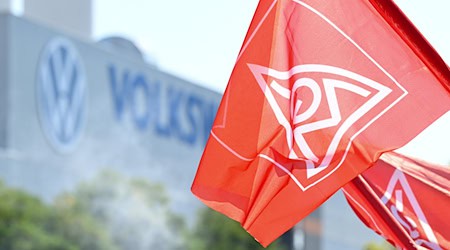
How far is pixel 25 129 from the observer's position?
A: 4075cm

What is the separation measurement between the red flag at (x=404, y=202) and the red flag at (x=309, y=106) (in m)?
0.88

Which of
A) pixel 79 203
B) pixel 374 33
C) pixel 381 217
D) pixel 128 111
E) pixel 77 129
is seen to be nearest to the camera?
pixel 374 33

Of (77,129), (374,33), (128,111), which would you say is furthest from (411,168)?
(128,111)

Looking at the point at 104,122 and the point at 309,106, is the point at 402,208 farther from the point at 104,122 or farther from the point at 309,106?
the point at 104,122

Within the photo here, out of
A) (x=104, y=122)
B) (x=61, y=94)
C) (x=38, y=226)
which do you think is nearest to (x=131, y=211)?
(x=104, y=122)

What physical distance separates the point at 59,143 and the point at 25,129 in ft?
5.20

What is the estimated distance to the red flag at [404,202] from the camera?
7.12 metres

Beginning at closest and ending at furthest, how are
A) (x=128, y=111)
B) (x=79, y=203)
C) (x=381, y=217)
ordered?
(x=381, y=217) → (x=79, y=203) → (x=128, y=111)

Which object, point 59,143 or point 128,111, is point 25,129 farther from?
point 128,111

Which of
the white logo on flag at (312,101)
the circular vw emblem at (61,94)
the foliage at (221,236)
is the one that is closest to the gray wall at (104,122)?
the circular vw emblem at (61,94)

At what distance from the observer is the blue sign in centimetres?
4653

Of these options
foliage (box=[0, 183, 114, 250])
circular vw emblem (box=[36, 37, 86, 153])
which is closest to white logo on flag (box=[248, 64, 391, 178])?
foliage (box=[0, 183, 114, 250])

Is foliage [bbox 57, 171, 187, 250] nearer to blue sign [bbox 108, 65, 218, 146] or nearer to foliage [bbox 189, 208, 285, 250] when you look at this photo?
foliage [bbox 189, 208, 285, 250]

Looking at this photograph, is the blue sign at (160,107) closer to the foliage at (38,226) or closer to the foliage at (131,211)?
the foliage at (131,211)
